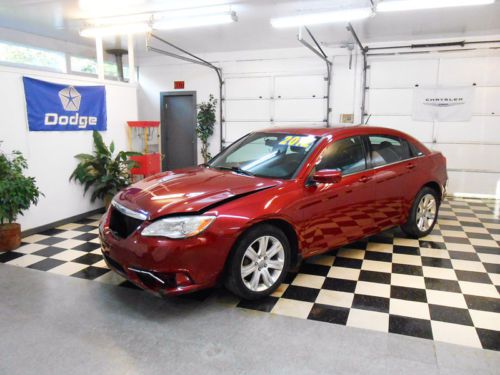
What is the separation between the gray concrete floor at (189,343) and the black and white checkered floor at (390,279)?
0.60ft

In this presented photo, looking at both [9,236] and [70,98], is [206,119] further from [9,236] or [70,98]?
[9,236]

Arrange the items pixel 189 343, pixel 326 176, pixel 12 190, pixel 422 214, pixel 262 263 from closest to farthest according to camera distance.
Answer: pixel 189 343, pixel 262 263, pixel 326 176, pixel 12 190, pixel 422 214

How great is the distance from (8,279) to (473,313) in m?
3.77

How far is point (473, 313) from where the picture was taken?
8.85ft

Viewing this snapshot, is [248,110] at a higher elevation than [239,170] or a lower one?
higher

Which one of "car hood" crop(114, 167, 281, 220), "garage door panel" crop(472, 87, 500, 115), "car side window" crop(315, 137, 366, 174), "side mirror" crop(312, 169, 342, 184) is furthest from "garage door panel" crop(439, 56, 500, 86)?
"car hood" crop(114, 167, 281, 220)

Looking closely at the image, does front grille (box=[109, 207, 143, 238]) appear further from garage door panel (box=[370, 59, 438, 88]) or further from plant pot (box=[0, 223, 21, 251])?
garage door panel (box=[370, 59, 438, 88])

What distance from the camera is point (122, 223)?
2.81 m

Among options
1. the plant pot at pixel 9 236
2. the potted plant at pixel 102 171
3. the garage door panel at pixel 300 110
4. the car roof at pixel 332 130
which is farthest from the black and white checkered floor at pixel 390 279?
the garage door panel at pixel 300 110

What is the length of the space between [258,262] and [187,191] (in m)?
0.75

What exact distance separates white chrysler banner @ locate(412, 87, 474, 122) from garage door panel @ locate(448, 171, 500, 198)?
108 centimetres

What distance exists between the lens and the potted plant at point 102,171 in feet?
17.2

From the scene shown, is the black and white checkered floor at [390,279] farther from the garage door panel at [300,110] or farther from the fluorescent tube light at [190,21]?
the garage door panel at [300,110]

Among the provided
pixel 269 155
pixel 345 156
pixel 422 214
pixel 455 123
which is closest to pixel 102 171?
pixel 269 155
